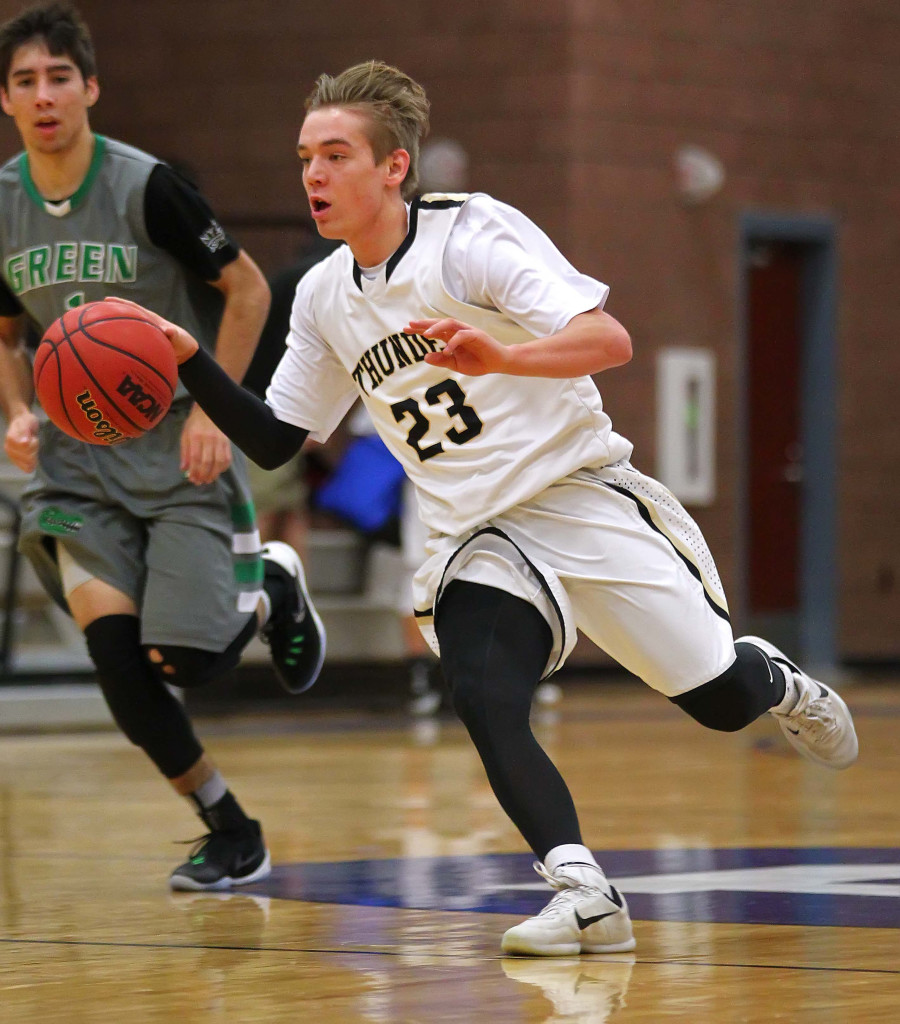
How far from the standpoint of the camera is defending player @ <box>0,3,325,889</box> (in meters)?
4.54

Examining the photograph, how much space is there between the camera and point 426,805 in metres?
6.23

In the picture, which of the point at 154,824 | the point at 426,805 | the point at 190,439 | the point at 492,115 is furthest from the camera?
the point at 492,115

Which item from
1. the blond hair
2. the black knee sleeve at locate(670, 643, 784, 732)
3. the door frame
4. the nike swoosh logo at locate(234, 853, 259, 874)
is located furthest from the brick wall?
the black knee sleeve at locate(670, 643, 784, 732)

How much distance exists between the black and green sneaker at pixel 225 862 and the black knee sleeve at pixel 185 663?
37cm

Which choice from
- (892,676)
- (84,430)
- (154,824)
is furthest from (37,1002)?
(892,676)

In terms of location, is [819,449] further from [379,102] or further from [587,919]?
[587,919]

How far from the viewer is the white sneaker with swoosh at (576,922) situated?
3568 millimetres

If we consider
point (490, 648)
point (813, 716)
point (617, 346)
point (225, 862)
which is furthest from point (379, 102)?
point (225, 862)

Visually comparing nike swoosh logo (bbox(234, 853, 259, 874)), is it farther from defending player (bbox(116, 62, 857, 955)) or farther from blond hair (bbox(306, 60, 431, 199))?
blond hair (bbox(306, 60, 431, 199))

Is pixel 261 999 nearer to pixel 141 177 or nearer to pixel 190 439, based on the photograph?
pixel 190 439


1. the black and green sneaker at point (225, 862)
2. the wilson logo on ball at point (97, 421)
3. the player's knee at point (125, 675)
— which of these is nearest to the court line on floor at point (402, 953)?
the black and green sneaker at point (225, 862)

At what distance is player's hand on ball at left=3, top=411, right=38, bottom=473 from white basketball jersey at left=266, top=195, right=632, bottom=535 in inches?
33.1

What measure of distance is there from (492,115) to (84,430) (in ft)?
26.5

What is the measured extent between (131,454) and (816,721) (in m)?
1.59
